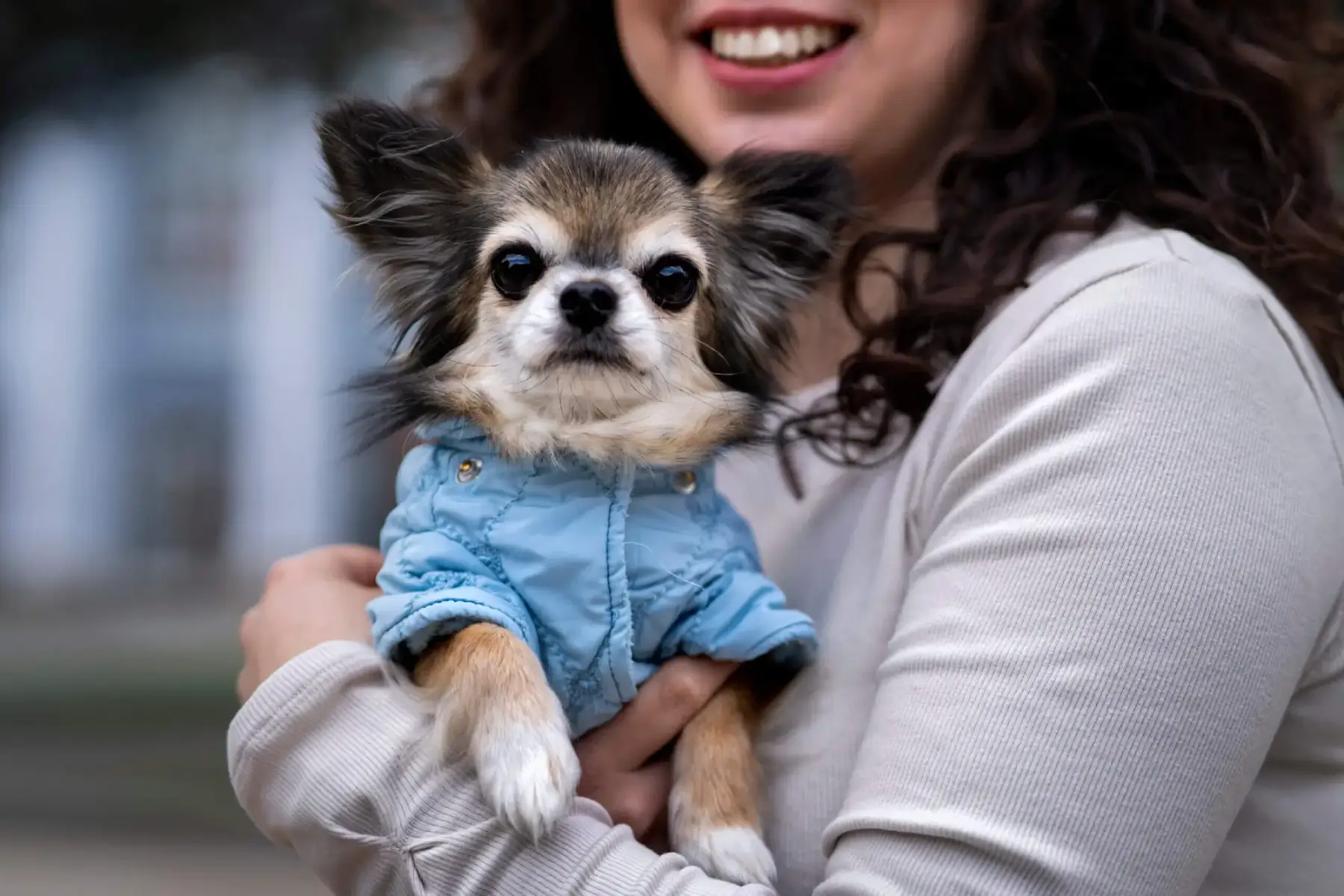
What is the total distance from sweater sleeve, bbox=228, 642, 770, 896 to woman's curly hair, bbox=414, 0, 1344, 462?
0.59 meters

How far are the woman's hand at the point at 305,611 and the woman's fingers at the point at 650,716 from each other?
0.31 m

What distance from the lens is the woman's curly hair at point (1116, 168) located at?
4.63 ft

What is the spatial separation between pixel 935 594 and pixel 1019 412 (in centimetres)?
20

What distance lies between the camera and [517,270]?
1.57 metres

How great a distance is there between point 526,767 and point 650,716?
0.92 ft

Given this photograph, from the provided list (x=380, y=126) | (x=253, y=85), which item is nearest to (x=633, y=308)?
(x=380, y=126)

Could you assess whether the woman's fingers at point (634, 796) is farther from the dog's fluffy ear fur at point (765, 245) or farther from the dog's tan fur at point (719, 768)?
the dog's fluffy ear fur at point (765, 245)

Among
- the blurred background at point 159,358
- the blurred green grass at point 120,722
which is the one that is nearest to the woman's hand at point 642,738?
the blurred green grass at point 120,722

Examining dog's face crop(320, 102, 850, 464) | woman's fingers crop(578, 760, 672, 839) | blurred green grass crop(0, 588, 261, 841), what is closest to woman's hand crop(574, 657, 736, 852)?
woman's fingers crop(578, 760, 672, 839)

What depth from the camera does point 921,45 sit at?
1662 millimetres

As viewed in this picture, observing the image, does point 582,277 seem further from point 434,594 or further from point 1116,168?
point 1116,168

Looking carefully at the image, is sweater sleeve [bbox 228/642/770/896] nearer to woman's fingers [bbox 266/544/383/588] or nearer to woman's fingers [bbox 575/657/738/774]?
woman's fingers [bbox 575/657/738/774]

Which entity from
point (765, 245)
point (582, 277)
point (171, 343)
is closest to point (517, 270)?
point (582, 277)

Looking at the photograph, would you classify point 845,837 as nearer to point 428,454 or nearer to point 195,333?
point 428,454
